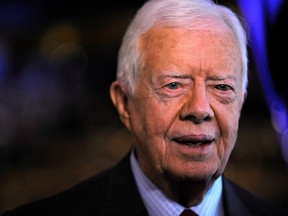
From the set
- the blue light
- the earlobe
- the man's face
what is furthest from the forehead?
the blue light

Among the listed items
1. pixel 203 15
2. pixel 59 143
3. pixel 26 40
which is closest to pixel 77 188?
→ pixel 203 15

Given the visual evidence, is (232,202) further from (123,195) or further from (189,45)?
(189,45)

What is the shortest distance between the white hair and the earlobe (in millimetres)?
41

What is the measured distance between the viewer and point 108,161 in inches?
107

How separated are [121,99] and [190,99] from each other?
0.30 m

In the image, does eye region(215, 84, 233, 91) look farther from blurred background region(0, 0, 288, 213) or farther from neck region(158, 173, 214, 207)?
blurred background region(0, 0, 288, 213)

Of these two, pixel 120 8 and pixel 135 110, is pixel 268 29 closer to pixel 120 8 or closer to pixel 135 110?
pixel 135 110

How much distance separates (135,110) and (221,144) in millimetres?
265

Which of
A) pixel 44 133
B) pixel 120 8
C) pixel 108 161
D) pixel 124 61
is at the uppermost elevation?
pixel 124 61

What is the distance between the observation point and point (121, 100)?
150 cm

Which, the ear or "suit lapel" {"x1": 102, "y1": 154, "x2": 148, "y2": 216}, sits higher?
the ear

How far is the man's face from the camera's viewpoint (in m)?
1.27

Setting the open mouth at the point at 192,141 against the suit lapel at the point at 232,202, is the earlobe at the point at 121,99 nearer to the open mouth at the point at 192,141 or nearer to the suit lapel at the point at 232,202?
the open mouth at the point at 192,141

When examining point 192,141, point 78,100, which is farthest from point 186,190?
point 78,100
